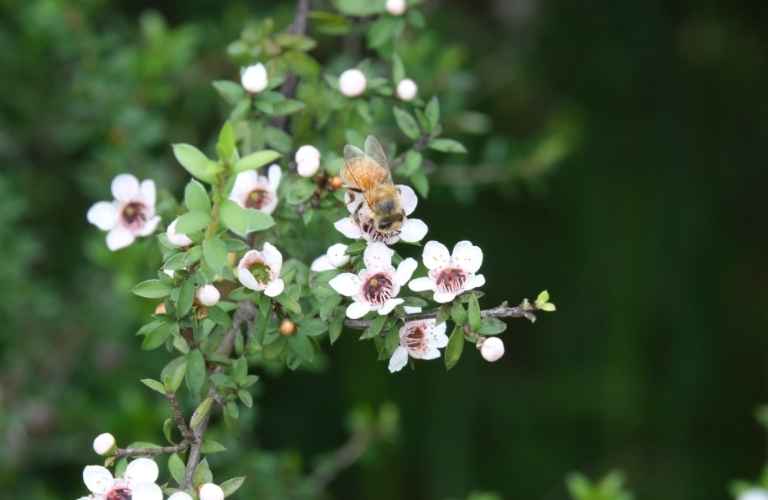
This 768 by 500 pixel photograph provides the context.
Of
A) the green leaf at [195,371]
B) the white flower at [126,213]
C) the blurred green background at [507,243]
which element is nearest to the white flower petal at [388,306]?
the green leaf at [195,371]

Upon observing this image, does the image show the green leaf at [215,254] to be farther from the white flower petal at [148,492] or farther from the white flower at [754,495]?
the white flower at [754,495]

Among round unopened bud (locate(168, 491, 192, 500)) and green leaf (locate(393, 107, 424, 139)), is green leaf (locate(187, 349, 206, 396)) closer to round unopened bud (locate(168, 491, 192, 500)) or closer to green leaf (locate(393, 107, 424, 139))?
round unopened bud (locate(168, 491, 192, 500))

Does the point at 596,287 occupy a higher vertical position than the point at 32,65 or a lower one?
lower

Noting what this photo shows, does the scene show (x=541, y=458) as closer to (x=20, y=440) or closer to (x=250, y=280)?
(x=20, y=440)

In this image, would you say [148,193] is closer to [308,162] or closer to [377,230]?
[308,162]

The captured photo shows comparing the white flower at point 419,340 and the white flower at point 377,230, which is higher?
the white flower at point 377,230

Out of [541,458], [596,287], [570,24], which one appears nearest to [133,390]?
[541,458]
